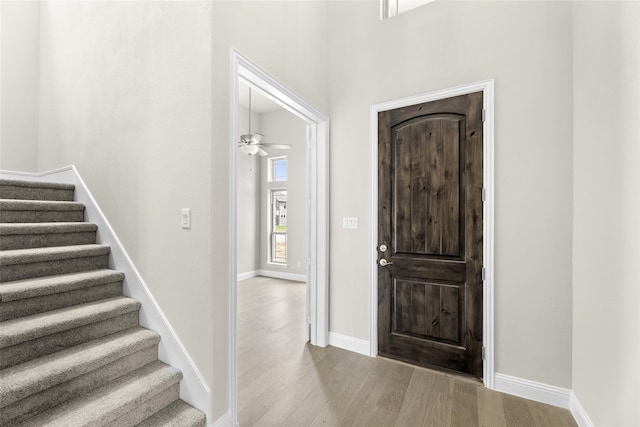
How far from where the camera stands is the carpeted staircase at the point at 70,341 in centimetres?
142

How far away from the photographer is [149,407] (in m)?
1.66

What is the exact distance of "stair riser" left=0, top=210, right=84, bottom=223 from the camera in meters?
2.21

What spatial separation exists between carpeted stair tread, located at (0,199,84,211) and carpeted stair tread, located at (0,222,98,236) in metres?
0.16

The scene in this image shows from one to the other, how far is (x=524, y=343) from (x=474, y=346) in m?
0.34

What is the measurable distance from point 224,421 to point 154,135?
6.29 ft

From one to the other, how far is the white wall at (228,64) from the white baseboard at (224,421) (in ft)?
0.12

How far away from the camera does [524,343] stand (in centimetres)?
211

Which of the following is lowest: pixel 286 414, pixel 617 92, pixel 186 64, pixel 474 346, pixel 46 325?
pixel 286 414

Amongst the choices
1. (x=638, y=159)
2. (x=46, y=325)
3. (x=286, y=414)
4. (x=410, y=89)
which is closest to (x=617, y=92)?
(x=638, y=159)

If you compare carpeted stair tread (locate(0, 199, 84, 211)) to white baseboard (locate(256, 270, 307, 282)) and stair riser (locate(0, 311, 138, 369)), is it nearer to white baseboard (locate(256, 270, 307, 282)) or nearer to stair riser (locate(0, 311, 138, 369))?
stair riser (locate(0, 311, 138, 369))

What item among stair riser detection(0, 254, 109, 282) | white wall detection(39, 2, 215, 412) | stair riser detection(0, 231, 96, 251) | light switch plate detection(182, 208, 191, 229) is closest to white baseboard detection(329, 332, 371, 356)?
white wall detection(39, 2, 215, 412)

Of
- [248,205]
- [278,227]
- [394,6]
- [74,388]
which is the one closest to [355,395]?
[74,388]

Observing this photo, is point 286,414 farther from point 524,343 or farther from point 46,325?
point 524,343

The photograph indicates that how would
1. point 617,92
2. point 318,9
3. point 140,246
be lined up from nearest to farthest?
1. point 617,92
2. point 140,246
3. point 318,9
